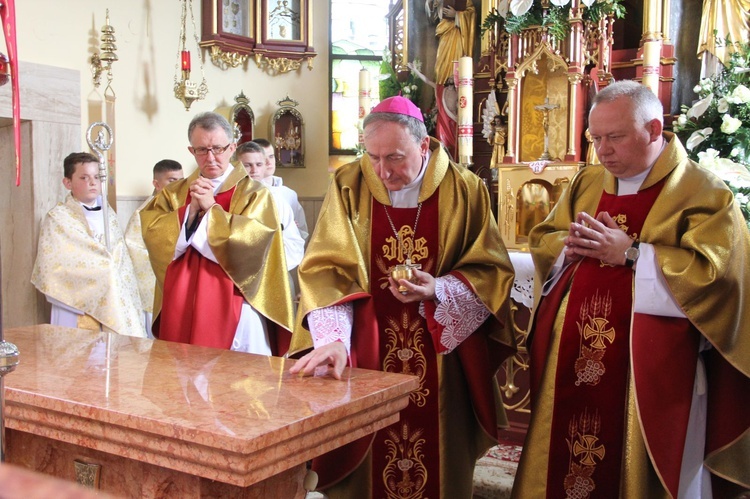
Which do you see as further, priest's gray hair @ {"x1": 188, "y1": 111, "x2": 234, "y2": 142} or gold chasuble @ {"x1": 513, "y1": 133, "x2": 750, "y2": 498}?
priest's gray hair @ {"x1": 188, "y1": 111, "x2": 234, "y2": 142}

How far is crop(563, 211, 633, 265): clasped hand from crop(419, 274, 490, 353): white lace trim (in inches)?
16.5

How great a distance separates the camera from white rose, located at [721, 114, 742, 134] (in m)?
4.99

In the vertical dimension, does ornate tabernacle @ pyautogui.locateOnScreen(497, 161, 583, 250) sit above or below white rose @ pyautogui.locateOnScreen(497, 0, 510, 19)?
below

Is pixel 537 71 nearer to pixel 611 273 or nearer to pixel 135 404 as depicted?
pixel 611 273

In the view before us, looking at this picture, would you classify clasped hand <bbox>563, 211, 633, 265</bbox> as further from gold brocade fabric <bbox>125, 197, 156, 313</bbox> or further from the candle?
the candle

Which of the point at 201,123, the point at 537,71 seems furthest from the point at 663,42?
the point at 201,123

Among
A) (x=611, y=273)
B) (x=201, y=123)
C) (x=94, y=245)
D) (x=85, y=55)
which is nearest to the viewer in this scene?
(x=611, y=273)

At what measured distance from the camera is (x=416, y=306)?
3197 millimetres

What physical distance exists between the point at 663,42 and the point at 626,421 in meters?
4.74

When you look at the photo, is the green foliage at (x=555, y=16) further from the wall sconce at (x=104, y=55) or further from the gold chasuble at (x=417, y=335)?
the gold chasuble at (x=417, y=335)

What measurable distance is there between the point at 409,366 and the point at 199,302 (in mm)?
1425

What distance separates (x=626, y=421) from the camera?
291cm

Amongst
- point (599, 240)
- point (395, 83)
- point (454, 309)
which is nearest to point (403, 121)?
point (454, 309)

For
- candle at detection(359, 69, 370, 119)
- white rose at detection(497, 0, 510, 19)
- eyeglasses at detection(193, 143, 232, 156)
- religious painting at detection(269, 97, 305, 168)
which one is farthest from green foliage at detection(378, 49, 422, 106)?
eyeglasses at detection(193, 143, 232, 156)
